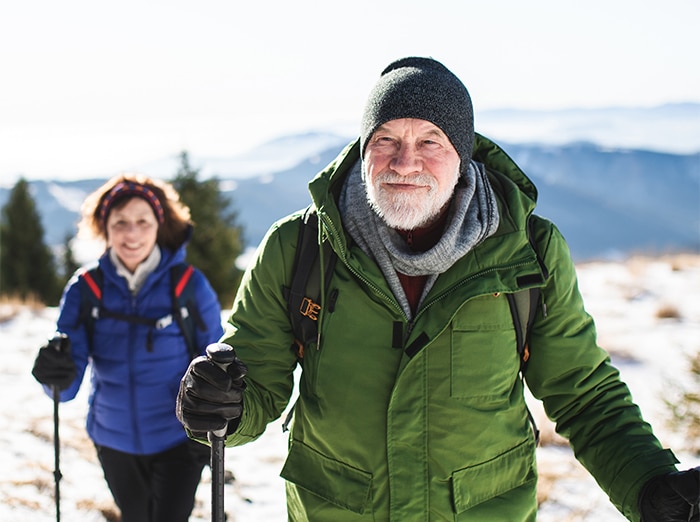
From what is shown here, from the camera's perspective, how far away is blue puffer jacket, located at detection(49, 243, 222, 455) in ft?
10.8

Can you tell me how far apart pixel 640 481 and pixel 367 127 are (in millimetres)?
1488

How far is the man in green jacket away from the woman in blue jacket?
1192 millimetres

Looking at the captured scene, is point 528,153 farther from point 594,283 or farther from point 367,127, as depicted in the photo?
point 367,127

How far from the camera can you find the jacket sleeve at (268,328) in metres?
2.23

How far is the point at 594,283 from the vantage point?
45.6 ft

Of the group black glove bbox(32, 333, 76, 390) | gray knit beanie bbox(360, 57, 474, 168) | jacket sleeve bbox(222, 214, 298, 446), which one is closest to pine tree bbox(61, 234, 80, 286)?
black glove bbox(32, 333, 76, 390)

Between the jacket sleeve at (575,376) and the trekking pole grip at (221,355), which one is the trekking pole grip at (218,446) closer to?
the trekking pole grip at (221,355)

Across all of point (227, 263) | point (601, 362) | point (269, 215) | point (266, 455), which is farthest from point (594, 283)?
point (269, 215)

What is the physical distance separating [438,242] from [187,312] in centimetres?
179

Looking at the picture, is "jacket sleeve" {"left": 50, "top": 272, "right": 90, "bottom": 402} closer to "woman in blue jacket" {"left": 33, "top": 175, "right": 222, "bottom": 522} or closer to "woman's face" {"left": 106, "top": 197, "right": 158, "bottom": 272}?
"woman in blue jacket" {"left": 33, "top": 175, "right": 222, "bottom": 522}

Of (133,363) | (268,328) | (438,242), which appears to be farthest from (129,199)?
(438,242)

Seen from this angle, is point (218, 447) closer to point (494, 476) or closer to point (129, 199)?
point (494, 476)

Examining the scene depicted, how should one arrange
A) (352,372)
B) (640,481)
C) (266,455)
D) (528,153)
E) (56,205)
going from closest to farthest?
(640,481), (352,372), (266,455), (56,205), (528,153)

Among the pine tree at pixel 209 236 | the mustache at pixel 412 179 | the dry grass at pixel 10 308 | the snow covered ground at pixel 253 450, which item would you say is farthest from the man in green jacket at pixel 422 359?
the pine tree at pixel 209 236
